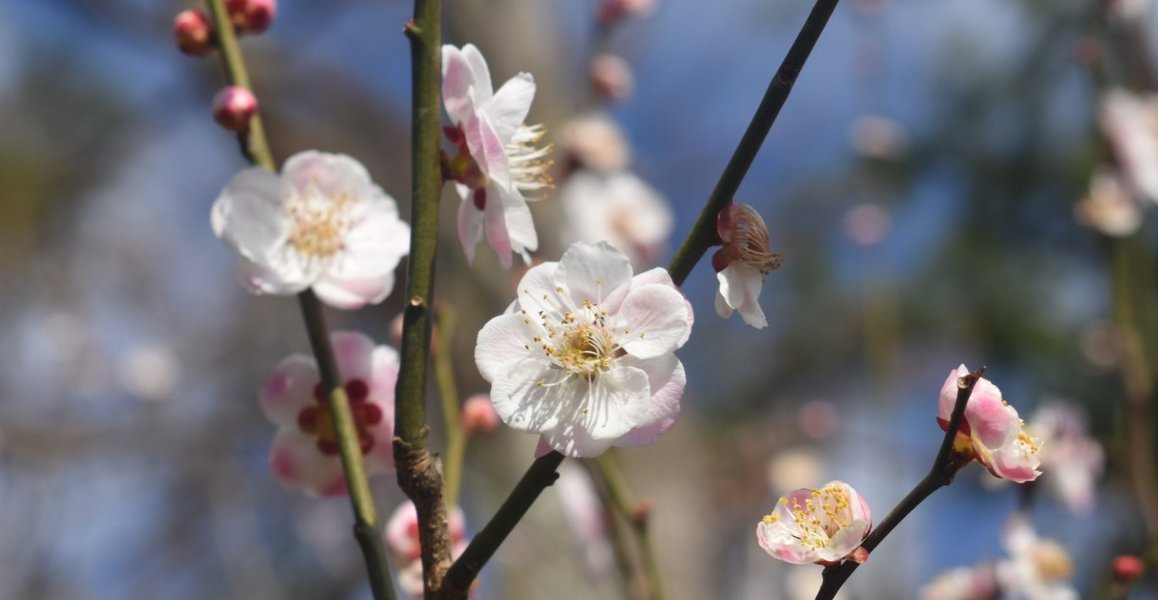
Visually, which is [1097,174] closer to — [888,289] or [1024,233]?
[888,289]

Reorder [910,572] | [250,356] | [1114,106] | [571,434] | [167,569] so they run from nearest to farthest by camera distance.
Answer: [571,434]
[910,572]
[1114,106]
[167,569]
[250,356]

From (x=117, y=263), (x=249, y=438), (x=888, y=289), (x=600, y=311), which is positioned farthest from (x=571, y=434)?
(x=117, y=263)

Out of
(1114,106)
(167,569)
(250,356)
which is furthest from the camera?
(250,356)

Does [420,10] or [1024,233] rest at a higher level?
[420,10]

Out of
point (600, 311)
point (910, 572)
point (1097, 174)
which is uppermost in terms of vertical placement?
point (600, 311)

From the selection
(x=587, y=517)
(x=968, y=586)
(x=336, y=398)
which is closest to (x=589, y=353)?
(x=336, y=398)

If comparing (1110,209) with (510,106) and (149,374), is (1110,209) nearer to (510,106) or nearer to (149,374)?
(510,106)
